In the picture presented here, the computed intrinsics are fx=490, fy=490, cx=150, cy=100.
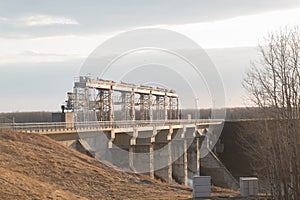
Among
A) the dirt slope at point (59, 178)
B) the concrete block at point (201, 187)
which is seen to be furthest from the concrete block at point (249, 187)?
the dirt slope at point (59, 178)

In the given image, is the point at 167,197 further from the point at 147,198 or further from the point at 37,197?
the point at 37,197

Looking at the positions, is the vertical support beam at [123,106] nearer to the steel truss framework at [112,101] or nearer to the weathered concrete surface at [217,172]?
the steel truss framework at [112,101]

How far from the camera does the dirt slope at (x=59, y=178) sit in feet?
70.6

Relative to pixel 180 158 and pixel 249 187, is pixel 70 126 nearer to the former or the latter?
pixel 249 187

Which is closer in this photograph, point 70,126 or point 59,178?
point 59,178

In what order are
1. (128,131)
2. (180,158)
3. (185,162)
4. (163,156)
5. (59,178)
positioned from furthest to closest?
(180,158) → (185,162) → (163,156) → (128,131) → (59,178)

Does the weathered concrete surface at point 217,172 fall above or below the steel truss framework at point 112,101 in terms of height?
below

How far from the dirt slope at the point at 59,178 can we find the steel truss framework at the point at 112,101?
19.7m

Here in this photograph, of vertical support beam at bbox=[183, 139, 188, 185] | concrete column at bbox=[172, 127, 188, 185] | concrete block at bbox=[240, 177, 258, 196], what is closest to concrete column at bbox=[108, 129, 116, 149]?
concrete block at bbox=[240, 177, 258, 196]

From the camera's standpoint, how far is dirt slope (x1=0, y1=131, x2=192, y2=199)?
21531 millimetres

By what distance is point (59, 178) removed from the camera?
83.1ft

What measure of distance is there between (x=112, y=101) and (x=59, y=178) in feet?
102

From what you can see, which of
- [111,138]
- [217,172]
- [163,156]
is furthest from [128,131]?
[217,172]

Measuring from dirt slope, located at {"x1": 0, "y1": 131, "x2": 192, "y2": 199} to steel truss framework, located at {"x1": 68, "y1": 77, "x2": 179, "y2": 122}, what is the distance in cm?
1968
